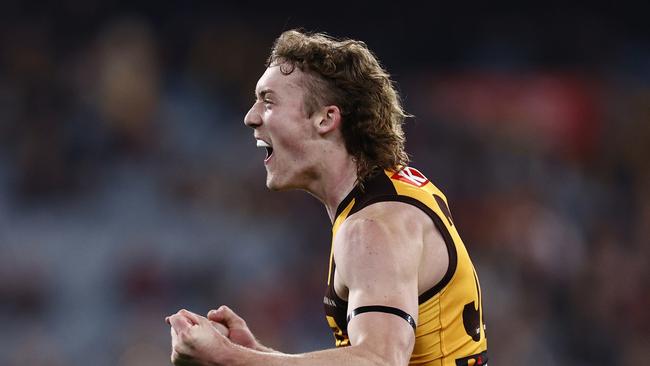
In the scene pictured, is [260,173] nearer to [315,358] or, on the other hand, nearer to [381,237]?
[381,237]

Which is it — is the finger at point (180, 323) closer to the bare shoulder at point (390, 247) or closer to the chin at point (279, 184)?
the bare shoulder at point (390, 247)

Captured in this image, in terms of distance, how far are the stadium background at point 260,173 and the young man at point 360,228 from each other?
6.74 m

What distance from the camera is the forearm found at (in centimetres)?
367

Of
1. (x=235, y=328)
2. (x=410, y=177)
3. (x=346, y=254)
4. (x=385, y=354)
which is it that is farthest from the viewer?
(x=235, y=328)

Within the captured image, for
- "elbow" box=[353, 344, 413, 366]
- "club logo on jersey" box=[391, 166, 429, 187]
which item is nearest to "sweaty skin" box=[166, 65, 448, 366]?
"elbow" box=[353, 344, 413, 366]

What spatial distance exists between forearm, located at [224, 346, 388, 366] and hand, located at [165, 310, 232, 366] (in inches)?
2.4

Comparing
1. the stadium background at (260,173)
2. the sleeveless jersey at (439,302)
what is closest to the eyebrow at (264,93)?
the sleeveless jersey at (439,302)

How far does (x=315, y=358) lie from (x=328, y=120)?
50.0 inches

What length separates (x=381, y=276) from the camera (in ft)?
12.5

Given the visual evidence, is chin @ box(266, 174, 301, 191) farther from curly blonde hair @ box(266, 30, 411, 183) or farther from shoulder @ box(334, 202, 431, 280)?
shoulder @ box(334, 202, 431, 280)

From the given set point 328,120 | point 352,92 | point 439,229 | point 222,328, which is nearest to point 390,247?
point 439,229

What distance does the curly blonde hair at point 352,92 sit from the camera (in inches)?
183

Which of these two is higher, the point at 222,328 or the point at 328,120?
the point at 328,120

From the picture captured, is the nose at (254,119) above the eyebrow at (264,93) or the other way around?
the other way around
